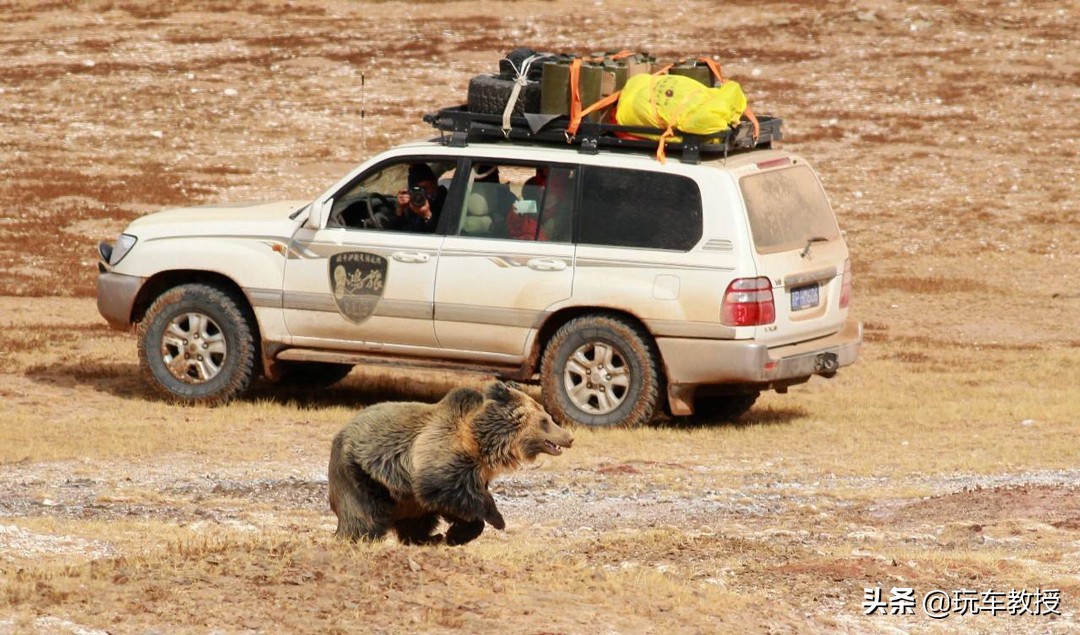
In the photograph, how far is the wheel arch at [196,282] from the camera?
12688mm

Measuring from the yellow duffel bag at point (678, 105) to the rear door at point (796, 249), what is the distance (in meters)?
0.47

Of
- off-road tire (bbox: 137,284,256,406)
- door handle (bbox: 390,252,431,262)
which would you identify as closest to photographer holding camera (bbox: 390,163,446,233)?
door handle (bbox: 390,252,431,262)

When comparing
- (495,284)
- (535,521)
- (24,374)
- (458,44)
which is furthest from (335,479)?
(458,44)

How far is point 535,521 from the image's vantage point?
943cm

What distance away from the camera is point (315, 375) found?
45.4 ft

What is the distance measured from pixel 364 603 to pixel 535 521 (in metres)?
2.86

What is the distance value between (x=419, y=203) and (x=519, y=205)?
0.72 metres

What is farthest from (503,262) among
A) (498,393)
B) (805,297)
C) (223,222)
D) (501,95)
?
(498,393)

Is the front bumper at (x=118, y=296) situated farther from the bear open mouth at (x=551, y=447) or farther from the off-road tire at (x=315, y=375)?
the bear open mouth at (x=551, y=447)

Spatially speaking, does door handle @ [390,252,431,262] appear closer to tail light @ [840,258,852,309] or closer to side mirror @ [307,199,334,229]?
side mirror @ [307,199,334,229]

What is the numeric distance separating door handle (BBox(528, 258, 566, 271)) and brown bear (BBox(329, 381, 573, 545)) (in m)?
4.44

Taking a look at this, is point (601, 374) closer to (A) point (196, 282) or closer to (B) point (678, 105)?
(B) point (678, 105)

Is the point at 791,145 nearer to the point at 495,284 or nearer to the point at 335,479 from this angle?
the point at 495,284

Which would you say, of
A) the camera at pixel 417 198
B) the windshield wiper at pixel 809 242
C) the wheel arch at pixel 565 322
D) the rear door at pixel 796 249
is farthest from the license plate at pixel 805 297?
the camera at pixel 417 198
